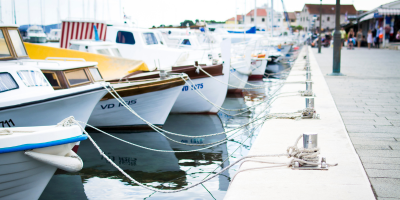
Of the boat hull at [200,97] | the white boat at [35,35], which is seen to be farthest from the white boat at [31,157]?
the white boat at [35,35]

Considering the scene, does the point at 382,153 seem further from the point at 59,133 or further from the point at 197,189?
the point at 59,133

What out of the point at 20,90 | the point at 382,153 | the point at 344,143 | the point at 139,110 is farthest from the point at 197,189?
the point at 139,110

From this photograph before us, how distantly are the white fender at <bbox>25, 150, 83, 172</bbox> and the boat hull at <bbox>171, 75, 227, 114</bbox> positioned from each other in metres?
7.02

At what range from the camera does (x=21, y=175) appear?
4.19 m

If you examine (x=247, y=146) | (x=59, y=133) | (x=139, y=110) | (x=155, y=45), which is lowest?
(x=247, y=146)

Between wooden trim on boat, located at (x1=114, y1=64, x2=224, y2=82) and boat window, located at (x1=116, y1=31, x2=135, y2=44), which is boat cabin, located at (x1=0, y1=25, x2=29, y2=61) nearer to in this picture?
wooden trim on boat, located at (x1=114, y1=64, x2=224, y2=82)

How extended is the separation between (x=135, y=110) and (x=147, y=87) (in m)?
0.77

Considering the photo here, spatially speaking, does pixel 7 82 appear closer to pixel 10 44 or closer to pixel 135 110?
pixel 10 44

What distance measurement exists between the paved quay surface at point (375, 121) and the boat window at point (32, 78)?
5370mm

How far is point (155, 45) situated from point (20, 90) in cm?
840

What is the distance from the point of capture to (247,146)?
25.8 ft

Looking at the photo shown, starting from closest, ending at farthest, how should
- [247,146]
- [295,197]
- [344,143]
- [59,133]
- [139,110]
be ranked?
1. [295,197]
2. [59,133]
3. [344,143]
4. [247,146]
5. [139,110]

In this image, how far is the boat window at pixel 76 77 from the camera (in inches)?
296

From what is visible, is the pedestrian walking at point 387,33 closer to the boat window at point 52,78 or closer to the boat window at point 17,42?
the boat window at point 52,78
